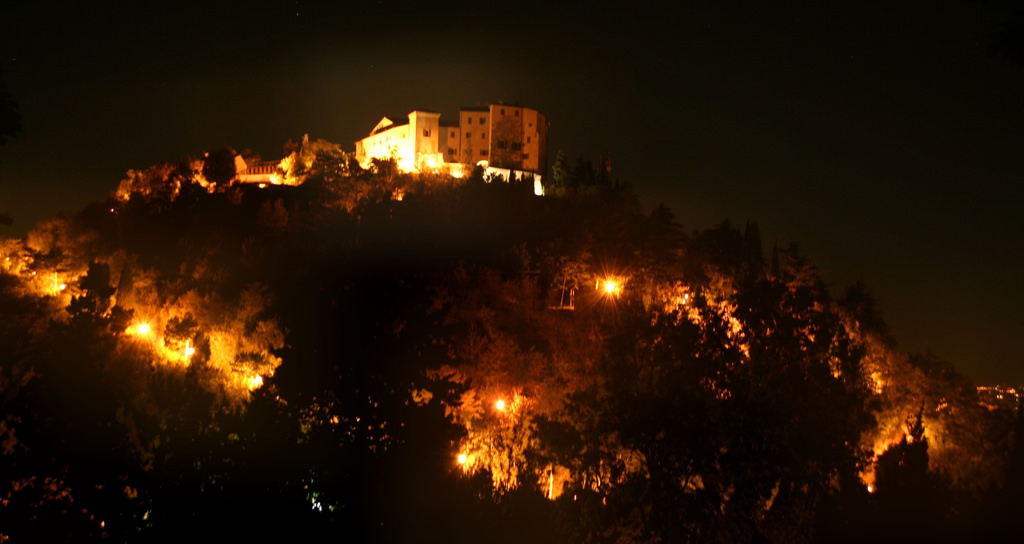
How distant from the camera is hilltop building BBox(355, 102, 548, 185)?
7262 cm

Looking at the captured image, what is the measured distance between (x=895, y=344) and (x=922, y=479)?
21.5 metres

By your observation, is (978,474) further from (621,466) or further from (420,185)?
(420,185)

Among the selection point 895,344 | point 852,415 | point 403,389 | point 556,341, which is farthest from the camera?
point 895,344

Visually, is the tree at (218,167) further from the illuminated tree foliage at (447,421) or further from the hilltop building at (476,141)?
the illuminated tree foliage at (447,421)

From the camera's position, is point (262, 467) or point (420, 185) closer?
point (262, 467)

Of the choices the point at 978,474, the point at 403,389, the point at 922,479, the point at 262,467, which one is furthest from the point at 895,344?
the point at 262,467

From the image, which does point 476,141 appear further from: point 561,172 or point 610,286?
point 610,286

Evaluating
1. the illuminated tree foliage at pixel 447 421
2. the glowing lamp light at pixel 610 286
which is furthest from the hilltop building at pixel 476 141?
the illuminated tree foliage at pixel 447 421

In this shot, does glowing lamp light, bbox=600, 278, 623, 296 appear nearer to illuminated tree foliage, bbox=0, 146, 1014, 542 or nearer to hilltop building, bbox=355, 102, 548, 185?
illuminated tree foliage, bbox=0, 146, 1014, 542

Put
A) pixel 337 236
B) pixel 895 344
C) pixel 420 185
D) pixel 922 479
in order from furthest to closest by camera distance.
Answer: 1. pixel 420 185
2. pixel 895 344
3. pixel 337 236
4. pixel 922 479

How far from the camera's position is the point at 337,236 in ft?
108

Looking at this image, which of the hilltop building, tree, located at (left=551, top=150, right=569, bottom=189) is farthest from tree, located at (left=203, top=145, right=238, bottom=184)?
tree, located at (left=551, top=150, right=569, bottom=189)

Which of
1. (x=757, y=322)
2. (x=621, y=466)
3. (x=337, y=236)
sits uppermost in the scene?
(x=337, y=236)

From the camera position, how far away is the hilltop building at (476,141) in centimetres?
7262
